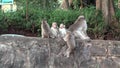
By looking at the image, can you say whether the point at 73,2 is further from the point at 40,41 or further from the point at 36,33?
the point at 40,41

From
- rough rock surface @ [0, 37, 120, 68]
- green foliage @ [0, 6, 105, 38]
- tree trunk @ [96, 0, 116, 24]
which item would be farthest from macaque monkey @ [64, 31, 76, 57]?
tree trunk @ [96, 0, 116, 24]

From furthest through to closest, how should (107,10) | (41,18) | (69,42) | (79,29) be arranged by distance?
(107,10) < (41,18) < (79,29) < (69,42)

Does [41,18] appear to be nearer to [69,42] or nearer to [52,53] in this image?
[52,53]

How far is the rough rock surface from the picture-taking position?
8.80 m

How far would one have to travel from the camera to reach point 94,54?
8.85 metres

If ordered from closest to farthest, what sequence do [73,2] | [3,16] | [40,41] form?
[40,41] → [3,16] → [73,2]

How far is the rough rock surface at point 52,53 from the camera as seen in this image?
28.9ft

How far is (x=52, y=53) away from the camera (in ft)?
28.9

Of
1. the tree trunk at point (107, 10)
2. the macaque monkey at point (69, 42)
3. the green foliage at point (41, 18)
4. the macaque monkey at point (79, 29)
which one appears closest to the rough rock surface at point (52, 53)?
the macaque monkey at point (69, 42)

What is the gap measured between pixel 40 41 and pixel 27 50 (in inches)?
14.9

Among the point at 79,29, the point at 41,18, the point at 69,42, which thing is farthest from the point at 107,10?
the point at 69,42

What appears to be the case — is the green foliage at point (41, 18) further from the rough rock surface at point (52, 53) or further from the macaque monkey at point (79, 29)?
the rough rock surface at point (52, 53)

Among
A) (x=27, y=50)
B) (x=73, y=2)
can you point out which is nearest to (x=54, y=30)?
(x=27, y=50)

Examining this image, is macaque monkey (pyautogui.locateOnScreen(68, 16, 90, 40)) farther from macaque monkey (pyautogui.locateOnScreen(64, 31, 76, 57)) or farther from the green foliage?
the green foliage
